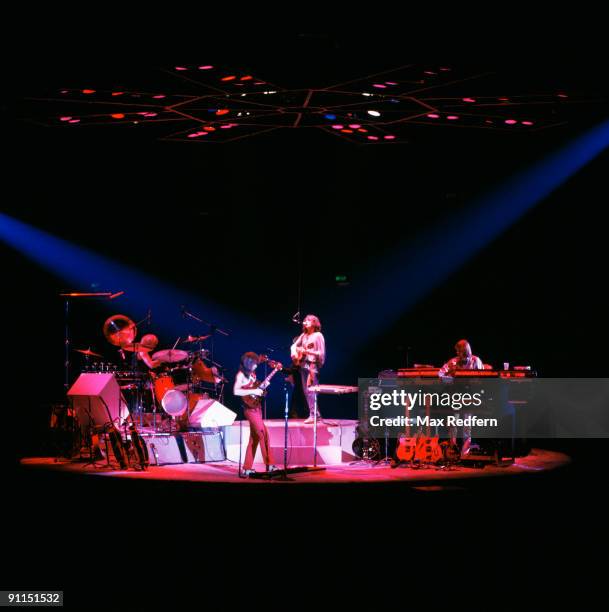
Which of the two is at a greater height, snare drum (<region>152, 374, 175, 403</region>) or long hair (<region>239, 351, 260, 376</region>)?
long hair (<region>239, 351, 260, 376</region>)

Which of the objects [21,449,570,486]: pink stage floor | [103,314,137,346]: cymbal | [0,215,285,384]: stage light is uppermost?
[0,215,285,384]: stage light

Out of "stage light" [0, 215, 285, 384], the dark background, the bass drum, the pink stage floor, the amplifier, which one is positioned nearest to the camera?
the dark background

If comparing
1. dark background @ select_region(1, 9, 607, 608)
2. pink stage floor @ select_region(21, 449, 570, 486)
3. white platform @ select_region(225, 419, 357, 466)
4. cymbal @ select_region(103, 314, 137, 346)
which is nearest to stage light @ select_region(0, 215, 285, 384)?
dark background @ select_region(1, 9, 607, 608)

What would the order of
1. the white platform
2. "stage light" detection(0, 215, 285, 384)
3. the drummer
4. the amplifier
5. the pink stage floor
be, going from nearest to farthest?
1. the pink stage floor
2. the white platform
3. the amplifier
4. the drummer
5. "stage light" detection(0, 215, 285, 384)

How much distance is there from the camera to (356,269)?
1675 centimetres

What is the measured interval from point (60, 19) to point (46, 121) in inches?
153

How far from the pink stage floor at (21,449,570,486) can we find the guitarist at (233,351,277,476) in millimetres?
377

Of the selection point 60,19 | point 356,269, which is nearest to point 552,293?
point 356,269

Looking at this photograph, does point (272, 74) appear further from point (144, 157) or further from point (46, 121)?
point (144, 157)

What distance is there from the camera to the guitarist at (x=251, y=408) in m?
11.7

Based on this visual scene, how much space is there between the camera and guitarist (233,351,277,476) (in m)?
11.7

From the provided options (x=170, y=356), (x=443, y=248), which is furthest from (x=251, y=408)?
(x=443, y=248)

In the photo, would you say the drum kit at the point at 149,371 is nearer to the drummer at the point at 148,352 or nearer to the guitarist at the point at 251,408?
the drummer at the point at 148,352

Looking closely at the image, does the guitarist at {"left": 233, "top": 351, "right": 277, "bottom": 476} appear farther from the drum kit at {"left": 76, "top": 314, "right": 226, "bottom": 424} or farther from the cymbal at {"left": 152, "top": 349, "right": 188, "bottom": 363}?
the cymbal at {"left": 152, "top": 349, "right": 188, "bottom": 363}
